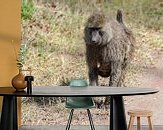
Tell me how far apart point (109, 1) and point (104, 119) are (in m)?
1.69

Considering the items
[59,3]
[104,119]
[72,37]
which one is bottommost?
[104,119]

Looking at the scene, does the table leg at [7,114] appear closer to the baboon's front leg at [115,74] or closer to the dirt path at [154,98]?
the baboon's front leg at [115,74]

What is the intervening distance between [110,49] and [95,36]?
0.96 feet

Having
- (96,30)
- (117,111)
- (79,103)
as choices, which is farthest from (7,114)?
(96,30)

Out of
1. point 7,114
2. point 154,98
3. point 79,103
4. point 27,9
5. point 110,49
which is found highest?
point 27,9

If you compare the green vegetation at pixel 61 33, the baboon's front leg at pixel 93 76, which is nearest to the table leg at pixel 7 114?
the green vegetation at pixel 61 33

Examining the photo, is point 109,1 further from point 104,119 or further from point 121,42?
point 104,119

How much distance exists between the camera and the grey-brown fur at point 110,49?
588 cm

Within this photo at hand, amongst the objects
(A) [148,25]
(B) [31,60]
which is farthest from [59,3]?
(A) [148,25]

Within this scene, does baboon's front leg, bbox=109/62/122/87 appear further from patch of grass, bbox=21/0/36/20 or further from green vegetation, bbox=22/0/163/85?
patch of grass, bbox=21/0/36/20

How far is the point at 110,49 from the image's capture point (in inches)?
232

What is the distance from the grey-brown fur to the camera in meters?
5.88

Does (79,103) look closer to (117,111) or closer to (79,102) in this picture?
(79,102)

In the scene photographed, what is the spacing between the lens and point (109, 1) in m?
5.92
